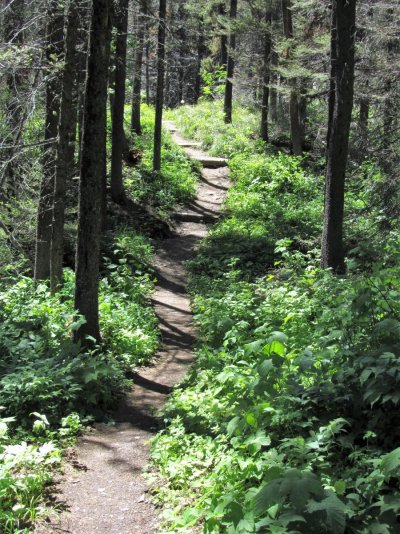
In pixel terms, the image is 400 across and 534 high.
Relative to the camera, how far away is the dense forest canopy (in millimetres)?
4312

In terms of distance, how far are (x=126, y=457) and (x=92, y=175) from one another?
13.5 feet

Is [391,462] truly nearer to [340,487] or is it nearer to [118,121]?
[340,487]

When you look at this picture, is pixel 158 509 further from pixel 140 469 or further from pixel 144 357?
pixel 144 357

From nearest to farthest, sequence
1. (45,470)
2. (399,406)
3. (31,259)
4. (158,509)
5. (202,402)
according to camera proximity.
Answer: (399,406) < (158,509) < (45,470) < (202,402) < (31,259)

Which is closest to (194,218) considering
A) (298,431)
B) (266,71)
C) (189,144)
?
(266,71)

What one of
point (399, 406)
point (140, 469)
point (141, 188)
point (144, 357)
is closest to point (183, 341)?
point (144, 357)

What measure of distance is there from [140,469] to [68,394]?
1656mm

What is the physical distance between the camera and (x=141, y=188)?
2089cm

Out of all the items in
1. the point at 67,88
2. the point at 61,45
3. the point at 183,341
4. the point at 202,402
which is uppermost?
the point at 61,45

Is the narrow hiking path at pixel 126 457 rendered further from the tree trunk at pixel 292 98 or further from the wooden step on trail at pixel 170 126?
the wooden step on trail at pixel 170 126

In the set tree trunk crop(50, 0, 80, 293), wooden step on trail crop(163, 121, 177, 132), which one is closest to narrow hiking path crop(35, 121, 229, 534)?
tree trunk crop(50, 0, 80, 293)

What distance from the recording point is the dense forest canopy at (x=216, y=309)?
14.1 feet

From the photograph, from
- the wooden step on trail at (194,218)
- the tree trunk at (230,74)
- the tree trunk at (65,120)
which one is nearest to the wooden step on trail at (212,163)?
the tree trunk at (230,74)

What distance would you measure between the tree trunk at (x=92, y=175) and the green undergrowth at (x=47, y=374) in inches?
13.1
